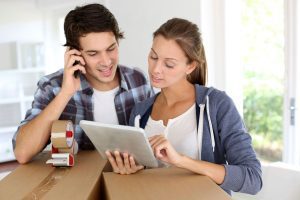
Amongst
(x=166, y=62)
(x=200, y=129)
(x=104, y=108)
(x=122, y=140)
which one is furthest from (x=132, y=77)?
(x=122, y=140)

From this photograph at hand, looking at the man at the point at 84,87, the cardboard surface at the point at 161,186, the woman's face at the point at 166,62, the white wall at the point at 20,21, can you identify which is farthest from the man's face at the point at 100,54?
the white wall at the point at 20,21

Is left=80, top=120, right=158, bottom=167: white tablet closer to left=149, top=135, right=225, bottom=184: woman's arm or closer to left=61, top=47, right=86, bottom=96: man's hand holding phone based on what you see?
left=149, top=135, right=225, bottom=184: woman's arm

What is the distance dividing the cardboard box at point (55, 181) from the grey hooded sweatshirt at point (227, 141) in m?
0.33

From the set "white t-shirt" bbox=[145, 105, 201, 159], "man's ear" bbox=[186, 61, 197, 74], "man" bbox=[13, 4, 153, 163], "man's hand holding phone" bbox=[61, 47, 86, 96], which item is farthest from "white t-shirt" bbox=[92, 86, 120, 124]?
"man's ear" bbox=[186, 61, 197, 74]

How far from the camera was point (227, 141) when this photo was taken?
1.26 meters

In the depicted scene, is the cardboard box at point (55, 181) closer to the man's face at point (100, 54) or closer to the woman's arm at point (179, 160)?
the woman's arm at point (179, 160)

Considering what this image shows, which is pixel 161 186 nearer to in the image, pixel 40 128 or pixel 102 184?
pixel 102 184

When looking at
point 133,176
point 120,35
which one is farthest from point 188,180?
point 120,35

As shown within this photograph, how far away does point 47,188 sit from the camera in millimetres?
1092

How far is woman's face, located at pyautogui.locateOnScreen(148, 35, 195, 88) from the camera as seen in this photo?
1.36 m

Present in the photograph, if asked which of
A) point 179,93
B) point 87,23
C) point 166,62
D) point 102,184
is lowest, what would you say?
point 102,184

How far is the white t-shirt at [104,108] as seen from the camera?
1.65 m

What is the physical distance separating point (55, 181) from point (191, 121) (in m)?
0.48

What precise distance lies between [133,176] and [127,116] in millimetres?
546
